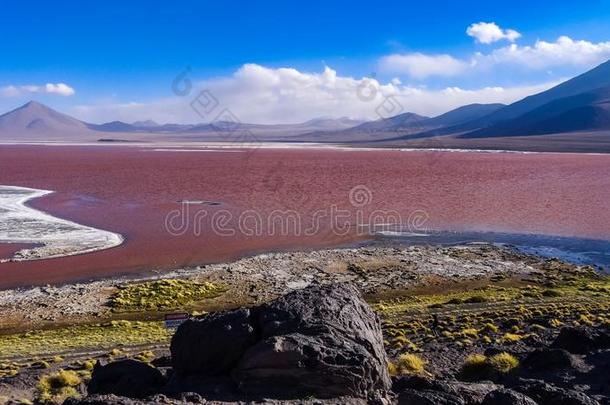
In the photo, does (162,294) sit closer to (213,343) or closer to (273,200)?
(213,343)

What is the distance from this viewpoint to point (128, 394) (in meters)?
11.2

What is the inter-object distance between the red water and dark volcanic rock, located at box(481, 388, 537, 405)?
977 inches

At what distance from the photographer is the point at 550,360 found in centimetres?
1344

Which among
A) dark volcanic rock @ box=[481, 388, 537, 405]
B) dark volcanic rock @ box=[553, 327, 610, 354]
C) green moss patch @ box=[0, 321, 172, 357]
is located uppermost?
dark volcanic rock @ box=[481, 388, 537, 405]

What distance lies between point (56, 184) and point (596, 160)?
102116 mm

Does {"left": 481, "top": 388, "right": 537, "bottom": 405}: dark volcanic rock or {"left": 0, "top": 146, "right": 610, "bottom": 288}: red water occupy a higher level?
{"left": 481, "top": 388, "right": 537, "bottom": 405}: dark volcanic rock

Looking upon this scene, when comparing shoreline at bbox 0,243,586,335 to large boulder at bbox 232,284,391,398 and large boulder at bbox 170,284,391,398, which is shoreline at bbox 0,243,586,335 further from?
large boulder at bbox 232,284,391,398

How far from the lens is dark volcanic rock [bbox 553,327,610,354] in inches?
578

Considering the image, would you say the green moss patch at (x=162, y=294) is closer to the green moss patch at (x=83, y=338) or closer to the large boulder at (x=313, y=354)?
the green moss patch at (x=83, y=338)

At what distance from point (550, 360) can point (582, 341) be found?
6.67 ft

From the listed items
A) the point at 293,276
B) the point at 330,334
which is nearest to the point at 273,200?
the point at 293,276

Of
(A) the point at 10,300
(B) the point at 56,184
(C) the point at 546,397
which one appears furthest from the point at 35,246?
(B) the point at 56,184

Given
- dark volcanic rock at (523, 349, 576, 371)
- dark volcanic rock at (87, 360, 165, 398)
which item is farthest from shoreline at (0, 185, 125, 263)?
dark volcanic rock at (523, 349, 576, 371)

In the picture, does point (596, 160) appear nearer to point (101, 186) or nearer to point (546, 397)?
point (101, 186)
